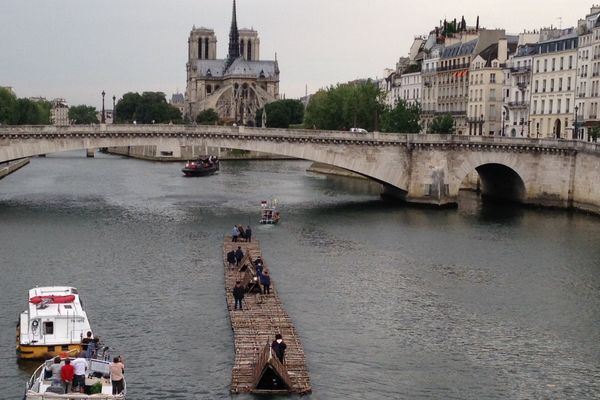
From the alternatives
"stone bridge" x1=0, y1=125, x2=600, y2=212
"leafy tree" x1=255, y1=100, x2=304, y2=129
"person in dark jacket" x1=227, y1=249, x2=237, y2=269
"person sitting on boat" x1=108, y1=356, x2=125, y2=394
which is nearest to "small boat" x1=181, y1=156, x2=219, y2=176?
"stone bridge" x1=0, y1=125, x2=600, y2=212

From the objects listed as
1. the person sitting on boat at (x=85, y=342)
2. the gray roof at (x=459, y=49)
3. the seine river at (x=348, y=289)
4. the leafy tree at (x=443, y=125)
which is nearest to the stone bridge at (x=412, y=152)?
the seine river at (x=348, y=289)

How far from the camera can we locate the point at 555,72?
320ft

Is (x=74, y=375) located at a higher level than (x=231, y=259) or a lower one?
lower

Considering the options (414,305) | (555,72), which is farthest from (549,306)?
(555,72)

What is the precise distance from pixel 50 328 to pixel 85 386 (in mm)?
5886

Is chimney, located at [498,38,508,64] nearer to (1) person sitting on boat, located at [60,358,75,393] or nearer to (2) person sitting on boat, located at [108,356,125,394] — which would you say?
(2) person sitting on boat, located at [108,356,125,394]

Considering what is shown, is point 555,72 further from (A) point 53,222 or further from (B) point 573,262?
(A) point 53,222

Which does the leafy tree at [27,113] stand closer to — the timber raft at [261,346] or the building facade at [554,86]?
the building facade at [554,86]

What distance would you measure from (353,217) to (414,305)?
29206mm

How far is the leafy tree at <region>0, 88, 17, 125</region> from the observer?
477 ft

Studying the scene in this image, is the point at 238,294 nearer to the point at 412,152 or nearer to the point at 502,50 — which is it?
the point at 412,152

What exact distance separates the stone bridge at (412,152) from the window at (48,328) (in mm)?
44280

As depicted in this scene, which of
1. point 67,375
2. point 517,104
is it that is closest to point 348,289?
point 67,375

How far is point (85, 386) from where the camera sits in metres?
26.8
